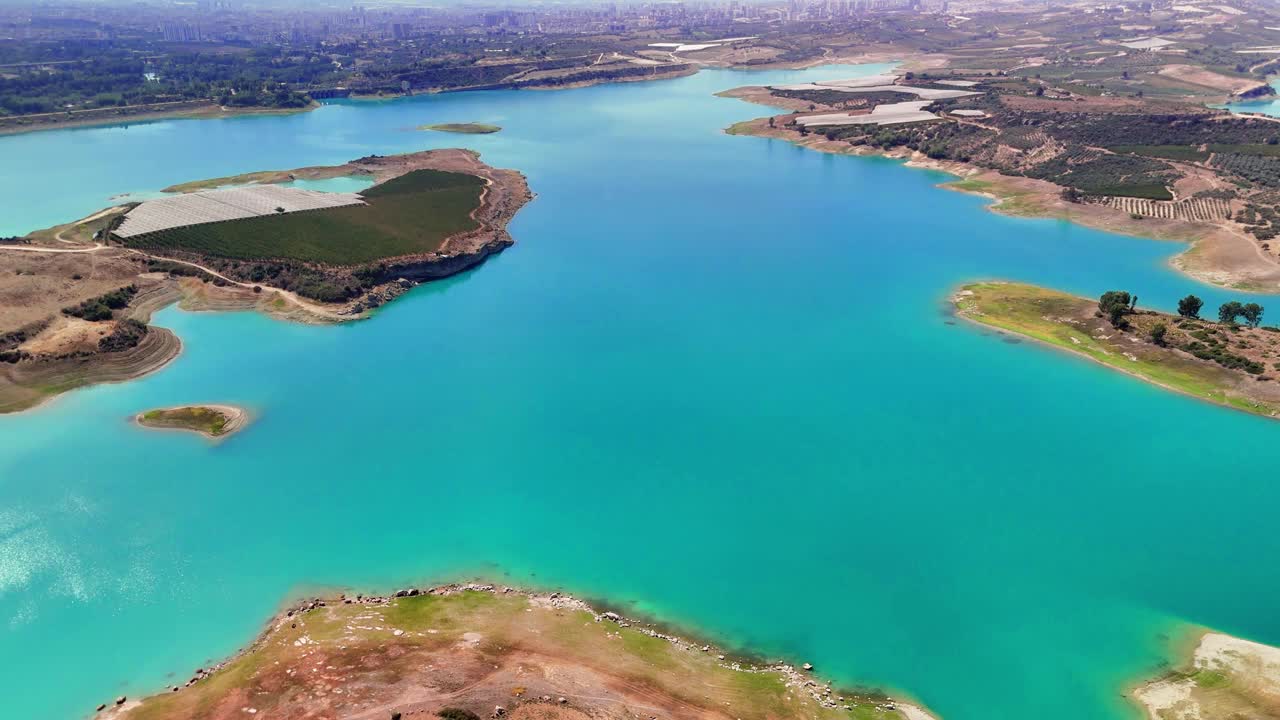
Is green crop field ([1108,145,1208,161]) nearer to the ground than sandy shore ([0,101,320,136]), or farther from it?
nearer to the ground

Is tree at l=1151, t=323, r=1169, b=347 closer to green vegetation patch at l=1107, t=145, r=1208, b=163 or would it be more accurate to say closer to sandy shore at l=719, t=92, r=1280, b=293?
sandy shore at l=719, t=92, r=1280, b=293

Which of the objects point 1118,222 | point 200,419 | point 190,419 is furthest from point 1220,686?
point 1118,222

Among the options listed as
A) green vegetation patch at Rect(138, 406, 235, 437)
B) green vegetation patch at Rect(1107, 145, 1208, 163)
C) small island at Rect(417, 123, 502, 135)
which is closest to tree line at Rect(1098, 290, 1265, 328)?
green vegetation patch at Rect(1107, 145, 1208, 163)

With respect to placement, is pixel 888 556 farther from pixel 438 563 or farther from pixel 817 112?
pixel 817 112

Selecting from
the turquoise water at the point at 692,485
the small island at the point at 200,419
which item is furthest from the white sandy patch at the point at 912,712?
the small island at the point at 200,419

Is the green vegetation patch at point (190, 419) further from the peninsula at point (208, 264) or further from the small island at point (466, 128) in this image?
the small island at point (466, 128)

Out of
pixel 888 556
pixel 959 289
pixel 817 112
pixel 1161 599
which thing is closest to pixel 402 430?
pixel 888 556
